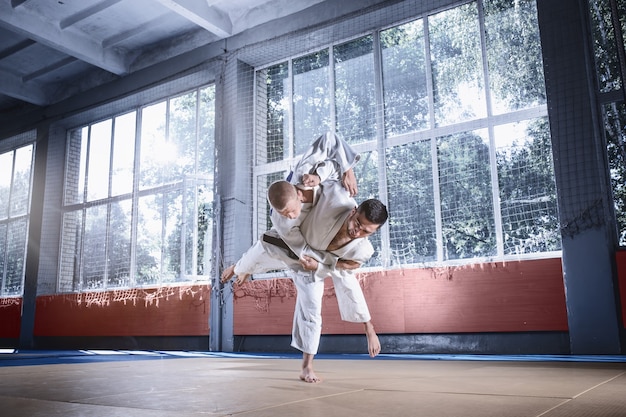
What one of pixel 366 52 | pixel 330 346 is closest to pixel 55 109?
pixel 366 52

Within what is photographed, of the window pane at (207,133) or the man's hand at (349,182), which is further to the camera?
the window pane at (207,133)

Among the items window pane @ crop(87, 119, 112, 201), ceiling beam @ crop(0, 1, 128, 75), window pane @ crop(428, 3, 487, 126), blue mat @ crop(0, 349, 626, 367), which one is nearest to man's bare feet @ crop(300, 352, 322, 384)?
blue mat @ crop(0, 349, 626, 367)

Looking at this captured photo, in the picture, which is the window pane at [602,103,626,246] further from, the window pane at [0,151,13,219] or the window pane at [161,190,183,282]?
the window pane at [0,151,13,219]

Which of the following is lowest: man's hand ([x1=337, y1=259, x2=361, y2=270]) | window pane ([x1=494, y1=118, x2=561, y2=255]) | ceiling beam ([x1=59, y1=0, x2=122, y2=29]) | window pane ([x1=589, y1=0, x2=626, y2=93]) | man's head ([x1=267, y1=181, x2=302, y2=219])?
man's hand ([x1=337, y1=259, x2=361, y2=270])

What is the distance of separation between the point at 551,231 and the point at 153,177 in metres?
5.53

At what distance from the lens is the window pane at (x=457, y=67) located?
5.51 m

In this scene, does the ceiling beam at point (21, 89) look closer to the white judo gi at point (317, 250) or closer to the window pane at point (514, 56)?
the window pane at point (514, 56)

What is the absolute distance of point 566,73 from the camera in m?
4.78

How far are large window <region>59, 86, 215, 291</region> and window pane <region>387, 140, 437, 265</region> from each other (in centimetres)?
262

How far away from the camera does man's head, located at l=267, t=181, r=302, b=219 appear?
7.82 ft

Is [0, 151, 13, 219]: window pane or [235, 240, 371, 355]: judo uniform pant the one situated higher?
[0, 151, 13, 219]: window pane

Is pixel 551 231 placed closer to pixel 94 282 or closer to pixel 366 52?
pixel 366 52

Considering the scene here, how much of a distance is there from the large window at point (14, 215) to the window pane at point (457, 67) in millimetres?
7502

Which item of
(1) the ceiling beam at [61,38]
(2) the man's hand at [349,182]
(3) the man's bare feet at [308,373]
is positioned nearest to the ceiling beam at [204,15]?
(1) the ceiling beam at [61,38]
